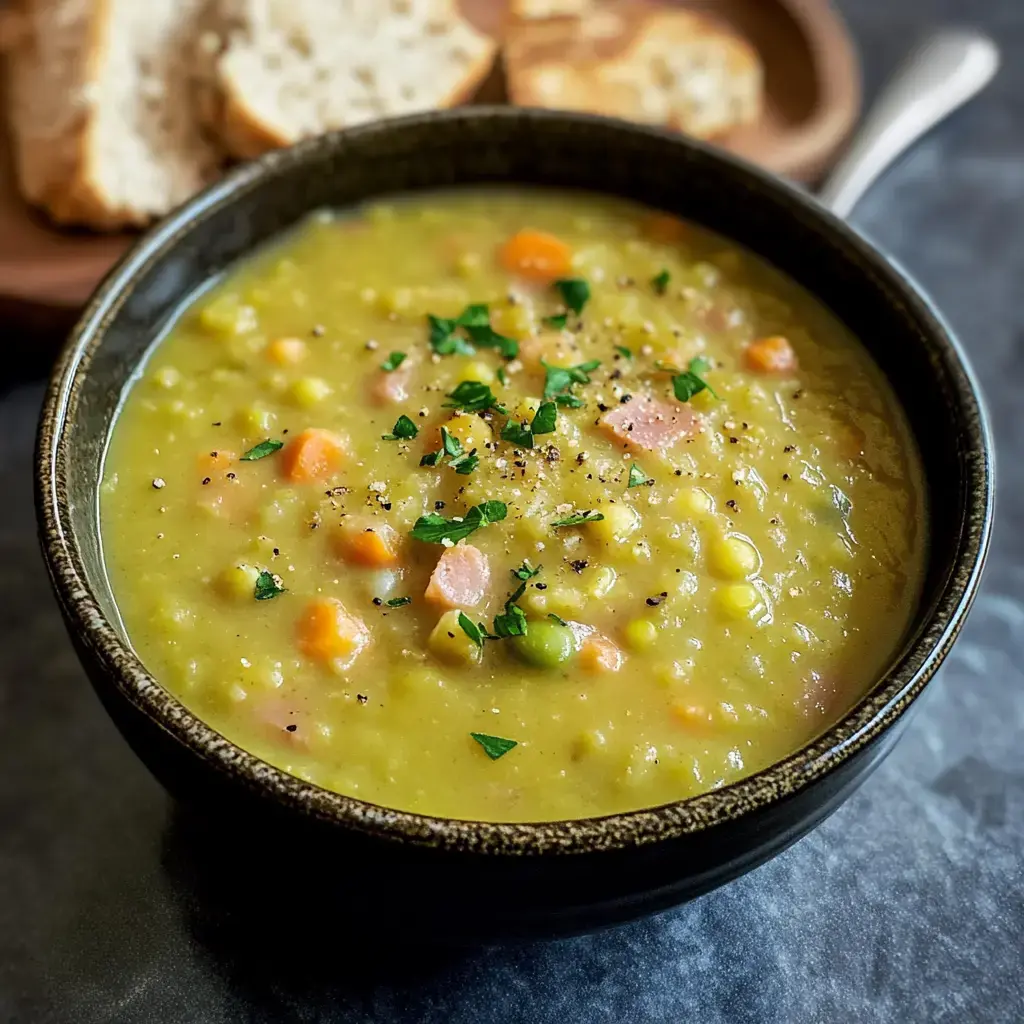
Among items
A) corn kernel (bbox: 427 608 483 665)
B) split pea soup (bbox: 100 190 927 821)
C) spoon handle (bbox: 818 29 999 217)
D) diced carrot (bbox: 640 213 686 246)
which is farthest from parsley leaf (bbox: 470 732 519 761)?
spoon handle (bbox: 818 29 999 217)

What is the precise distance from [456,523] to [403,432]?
27 centimetres

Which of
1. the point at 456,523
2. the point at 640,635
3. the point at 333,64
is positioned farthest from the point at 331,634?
the point at 333,64

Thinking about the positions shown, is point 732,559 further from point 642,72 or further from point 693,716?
point 642,72

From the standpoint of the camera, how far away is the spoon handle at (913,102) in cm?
347

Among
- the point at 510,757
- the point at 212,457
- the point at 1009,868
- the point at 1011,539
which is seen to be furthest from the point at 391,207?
the point at 1009,868

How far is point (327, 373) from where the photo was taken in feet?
8.63

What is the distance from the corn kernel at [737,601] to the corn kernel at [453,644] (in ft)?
1.46

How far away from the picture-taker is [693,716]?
6.81ft

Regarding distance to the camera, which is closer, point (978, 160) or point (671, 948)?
point (671, 948)

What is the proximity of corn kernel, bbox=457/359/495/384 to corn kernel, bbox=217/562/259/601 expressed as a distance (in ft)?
2.08

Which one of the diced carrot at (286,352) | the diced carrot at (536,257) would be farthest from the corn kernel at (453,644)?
the diced carrot at (536,257)

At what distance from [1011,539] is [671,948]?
4.73ft

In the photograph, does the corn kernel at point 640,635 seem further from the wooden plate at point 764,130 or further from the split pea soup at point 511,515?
the wooden plate at point 764,130

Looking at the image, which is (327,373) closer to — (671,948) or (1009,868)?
(671,948)
